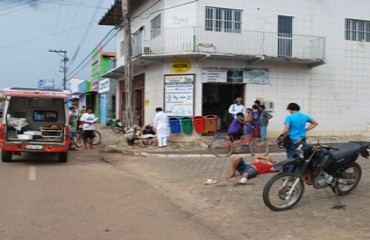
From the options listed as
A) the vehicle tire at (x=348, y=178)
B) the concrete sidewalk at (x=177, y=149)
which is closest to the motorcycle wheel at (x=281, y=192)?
the vehicle tire at (x=348, y=178)

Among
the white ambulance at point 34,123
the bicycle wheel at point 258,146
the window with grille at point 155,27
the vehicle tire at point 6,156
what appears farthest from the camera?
the window with grille at point 155,27

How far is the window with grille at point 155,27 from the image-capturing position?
20375 mm

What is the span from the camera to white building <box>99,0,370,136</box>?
746 inches

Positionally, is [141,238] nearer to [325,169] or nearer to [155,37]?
[325,169]

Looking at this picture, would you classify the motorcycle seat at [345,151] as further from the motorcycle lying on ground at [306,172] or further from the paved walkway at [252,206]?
the paved walkway at [252,206]

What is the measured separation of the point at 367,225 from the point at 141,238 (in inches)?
126

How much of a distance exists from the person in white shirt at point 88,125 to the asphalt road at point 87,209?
6062 mm

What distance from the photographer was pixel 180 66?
19125mm

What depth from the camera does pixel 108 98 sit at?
32.9 m

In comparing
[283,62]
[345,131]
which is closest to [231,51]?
[283,62]

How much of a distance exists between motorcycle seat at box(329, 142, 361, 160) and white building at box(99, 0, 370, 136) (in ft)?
Result: 36.4

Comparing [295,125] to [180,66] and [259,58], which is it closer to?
[259,58]

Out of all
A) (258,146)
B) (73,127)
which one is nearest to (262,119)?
(258,146)

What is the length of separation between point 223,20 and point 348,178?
499 inches
